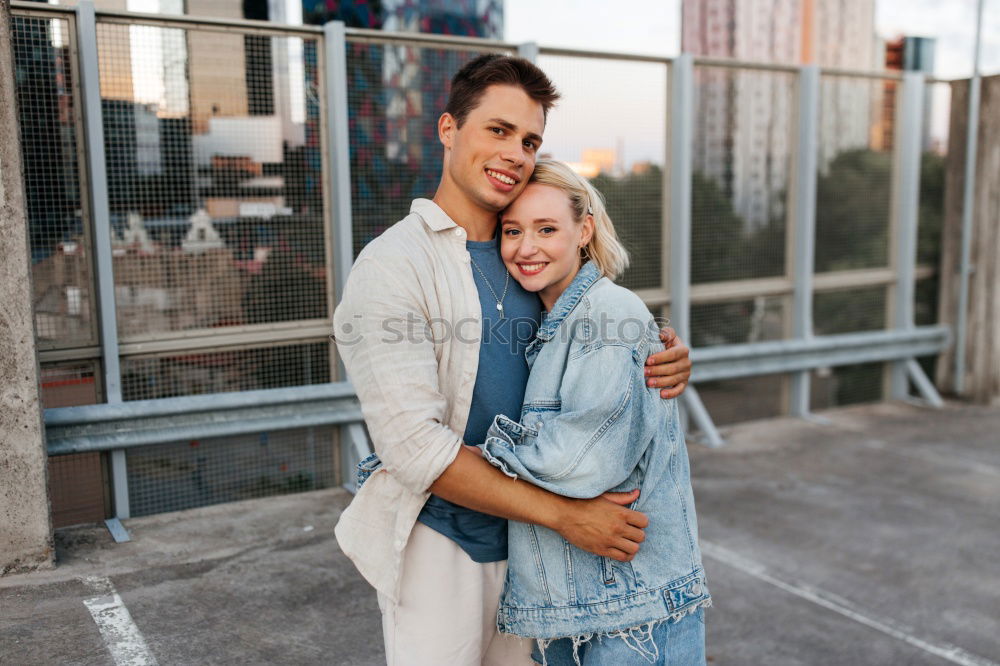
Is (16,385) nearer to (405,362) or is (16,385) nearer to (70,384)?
(70,384)

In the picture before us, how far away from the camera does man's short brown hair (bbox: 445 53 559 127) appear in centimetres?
236

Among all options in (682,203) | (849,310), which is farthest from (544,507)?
(849,310)

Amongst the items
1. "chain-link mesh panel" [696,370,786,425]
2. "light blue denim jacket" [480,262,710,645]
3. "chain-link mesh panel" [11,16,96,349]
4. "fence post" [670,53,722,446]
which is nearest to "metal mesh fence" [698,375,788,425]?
"chain-link mesh panel" [696,370,786,425]

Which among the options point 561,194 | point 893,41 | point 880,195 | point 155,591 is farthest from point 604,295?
point 893,41

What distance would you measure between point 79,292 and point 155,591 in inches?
71.7

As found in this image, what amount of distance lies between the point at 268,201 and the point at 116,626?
8.51 ft

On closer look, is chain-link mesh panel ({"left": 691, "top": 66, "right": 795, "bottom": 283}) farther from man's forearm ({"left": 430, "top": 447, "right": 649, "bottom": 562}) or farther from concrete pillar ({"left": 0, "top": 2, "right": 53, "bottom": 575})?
man's forearm ({"left": 430, "top": 447, "right": 649, "bottom": 562})

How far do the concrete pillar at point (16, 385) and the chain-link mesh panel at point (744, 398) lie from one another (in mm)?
4808

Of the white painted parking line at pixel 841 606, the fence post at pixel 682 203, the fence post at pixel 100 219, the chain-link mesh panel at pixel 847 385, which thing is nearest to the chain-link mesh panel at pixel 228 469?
the fence post at pixel 100 219

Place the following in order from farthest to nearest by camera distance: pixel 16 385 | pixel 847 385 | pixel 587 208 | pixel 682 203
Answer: pixel 847 385 → pixel 682 203 → pixel 16 385 → pixel 587 208

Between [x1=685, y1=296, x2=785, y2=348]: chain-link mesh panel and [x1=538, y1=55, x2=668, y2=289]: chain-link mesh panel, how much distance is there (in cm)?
50

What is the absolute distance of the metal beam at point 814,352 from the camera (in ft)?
23.7

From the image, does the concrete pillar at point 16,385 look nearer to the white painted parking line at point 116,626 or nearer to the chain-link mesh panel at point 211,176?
the white painted parking line at point 116,626

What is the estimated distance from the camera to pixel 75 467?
5094 millimetres
